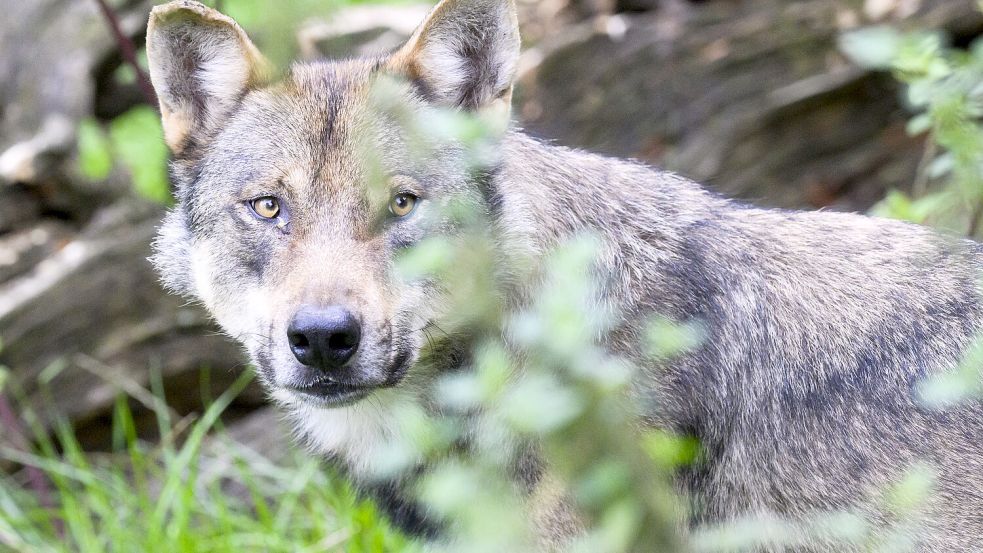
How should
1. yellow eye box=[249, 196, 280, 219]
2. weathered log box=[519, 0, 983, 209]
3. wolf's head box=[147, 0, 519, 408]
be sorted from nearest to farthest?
wolf's head box=[147, 0, 519, 408], yellow eye box=[249, 196, 280, 219], weathered log box=[519, 0, 983, 209]

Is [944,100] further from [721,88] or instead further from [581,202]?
[721,88]

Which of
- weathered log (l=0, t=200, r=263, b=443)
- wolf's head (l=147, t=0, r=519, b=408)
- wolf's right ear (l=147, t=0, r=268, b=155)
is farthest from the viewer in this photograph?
weathered log (l=0, t=200, r=263, b=443)

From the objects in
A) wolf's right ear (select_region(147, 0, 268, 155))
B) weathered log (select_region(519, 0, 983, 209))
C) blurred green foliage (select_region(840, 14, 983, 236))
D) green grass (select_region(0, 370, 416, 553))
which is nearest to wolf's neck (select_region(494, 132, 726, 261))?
blurred green foliage (select_region(840, 14, 983, 236))

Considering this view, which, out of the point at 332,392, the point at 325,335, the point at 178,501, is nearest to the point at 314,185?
the point at 325,335

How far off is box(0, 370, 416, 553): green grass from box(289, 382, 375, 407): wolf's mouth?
1715 millimetres

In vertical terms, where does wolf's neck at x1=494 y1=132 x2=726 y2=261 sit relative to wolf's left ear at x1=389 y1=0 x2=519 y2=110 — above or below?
below

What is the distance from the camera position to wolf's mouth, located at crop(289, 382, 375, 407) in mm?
3934

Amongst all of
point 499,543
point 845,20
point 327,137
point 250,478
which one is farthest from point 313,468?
point 845,20

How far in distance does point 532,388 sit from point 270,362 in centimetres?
293

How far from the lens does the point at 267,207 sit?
4254 millimetres

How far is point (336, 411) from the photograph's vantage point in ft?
15.5

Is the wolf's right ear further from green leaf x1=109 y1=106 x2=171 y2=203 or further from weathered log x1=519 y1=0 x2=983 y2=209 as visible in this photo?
weathered log x1=519 y1=0 x2=983 y2=209

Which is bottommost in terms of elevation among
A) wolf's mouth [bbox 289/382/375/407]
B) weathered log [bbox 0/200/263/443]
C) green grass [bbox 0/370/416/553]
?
green grass [bbox 0/370/416/553]

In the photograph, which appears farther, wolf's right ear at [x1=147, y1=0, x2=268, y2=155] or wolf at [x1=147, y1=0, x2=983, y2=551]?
wolf's right ear at [x1=147, y1=0, x2=268, y2=155]
